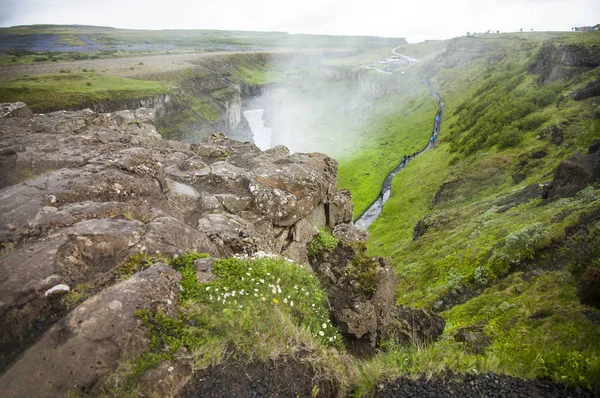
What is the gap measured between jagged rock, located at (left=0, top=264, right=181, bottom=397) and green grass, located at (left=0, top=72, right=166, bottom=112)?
5522cm

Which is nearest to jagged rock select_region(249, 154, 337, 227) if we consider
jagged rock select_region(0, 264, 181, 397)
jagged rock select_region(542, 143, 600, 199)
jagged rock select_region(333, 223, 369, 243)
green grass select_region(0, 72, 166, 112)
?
jagged rock select_region(333, 223, 369, 243)

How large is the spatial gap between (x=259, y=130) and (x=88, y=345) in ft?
445

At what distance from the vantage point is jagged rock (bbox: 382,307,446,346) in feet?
49.8

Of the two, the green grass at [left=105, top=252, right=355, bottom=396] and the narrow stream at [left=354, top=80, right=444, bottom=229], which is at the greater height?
the green grass at [left=105, top=252, right=355, bottom=396]

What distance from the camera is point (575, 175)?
1200 inches

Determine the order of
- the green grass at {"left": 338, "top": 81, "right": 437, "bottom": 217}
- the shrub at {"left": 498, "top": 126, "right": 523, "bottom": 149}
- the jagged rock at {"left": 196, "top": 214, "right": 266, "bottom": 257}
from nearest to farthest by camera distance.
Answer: the jagged rock at {"left": 196, "top": 214, "right": 266, "bottom": 257}, the shrub at {"left": 498, "top": 126, "right": 523, "bottom": 149}, the green grass at {"left": 338, "top": 81, "right": 437, "bottom": 217}

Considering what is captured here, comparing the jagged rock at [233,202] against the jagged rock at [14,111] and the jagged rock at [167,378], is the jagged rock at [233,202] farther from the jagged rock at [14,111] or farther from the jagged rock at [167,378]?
the jagged rock at [14,111]

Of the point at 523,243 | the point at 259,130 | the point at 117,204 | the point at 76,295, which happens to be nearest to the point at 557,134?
the point at 523,243

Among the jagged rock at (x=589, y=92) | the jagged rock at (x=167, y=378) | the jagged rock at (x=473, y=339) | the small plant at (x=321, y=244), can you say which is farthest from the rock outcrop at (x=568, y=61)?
the jagged rock at (x=167, y=378)

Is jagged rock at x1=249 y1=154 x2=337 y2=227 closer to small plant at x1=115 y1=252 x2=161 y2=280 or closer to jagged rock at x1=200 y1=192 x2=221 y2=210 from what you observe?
jagged rock at x1=200 y1=192 x2=221 y2=210

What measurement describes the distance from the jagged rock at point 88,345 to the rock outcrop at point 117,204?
0.82 m

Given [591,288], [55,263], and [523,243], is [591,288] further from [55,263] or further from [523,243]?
[55,263]

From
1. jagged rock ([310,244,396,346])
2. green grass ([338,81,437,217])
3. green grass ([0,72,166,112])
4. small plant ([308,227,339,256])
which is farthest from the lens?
green grass ([338,81,437,217])

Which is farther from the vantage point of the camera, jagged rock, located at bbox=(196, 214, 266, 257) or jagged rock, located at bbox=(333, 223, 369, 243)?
jagged rock, located at bbox=(333, 223, 369, 243)
